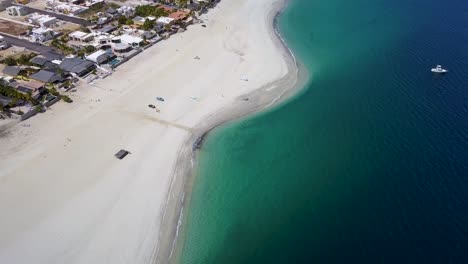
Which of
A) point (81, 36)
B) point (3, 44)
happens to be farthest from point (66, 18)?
point (3, 44)

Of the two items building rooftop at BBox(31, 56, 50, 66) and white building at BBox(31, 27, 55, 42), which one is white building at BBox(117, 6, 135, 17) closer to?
white building at BBox(31, 27, 55, 42)

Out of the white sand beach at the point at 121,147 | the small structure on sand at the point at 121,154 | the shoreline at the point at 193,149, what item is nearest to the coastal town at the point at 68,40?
the white sand beach at the point at 121,147

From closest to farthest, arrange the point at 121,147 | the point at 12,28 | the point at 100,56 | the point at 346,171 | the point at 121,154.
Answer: the point at 346,171 → the point at 121,154 → the point at 121,147 → the point at 100,56 → the point at 12,28

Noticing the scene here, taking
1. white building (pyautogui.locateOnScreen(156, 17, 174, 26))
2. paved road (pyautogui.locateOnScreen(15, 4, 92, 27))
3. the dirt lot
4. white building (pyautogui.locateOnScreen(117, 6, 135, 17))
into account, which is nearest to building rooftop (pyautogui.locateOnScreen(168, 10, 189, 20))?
white building (pyautogui.locateOnScreen(156, 17, 174, 26))

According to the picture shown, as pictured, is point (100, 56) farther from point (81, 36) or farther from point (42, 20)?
point (42, 20)

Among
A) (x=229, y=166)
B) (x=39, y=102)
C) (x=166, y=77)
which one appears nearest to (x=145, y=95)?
(x=166, y=77)

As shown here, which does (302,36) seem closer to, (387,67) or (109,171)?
(387,67)
